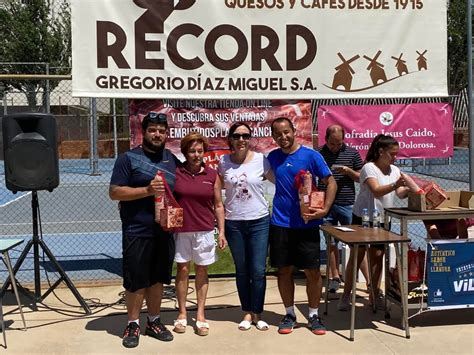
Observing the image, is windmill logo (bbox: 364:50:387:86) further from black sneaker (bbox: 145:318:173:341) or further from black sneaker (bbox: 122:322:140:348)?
black sneaker (bbox: 122:322:140:348)

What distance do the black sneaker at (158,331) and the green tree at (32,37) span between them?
67.7 ft

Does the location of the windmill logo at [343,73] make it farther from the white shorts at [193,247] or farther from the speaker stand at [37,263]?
the speaker stand at [37,263]

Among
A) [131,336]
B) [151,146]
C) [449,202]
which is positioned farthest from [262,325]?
[449,202]

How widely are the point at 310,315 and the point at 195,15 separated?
3497mm

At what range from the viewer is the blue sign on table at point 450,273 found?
5305mm

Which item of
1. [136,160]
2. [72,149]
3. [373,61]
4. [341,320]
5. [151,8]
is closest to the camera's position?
[136,160]

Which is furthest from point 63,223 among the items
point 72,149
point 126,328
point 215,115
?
point 72,149

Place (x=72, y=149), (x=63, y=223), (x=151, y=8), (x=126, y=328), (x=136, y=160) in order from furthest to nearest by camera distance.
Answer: (x=72, y=149) < (x=63, y=223) < (x=151, y=8) < (x=126, y=328) < (x=136, y=160)

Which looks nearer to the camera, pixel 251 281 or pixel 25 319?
pixel 251 281

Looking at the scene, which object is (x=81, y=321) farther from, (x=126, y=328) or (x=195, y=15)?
(x=195, y=15)

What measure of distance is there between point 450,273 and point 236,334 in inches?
80.8

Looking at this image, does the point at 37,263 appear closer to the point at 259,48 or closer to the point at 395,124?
the point at 259,48

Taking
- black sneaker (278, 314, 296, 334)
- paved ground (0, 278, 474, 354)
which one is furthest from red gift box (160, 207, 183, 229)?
black sneaker (278, 314, 296, 334)

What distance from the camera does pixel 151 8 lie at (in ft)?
21.0
